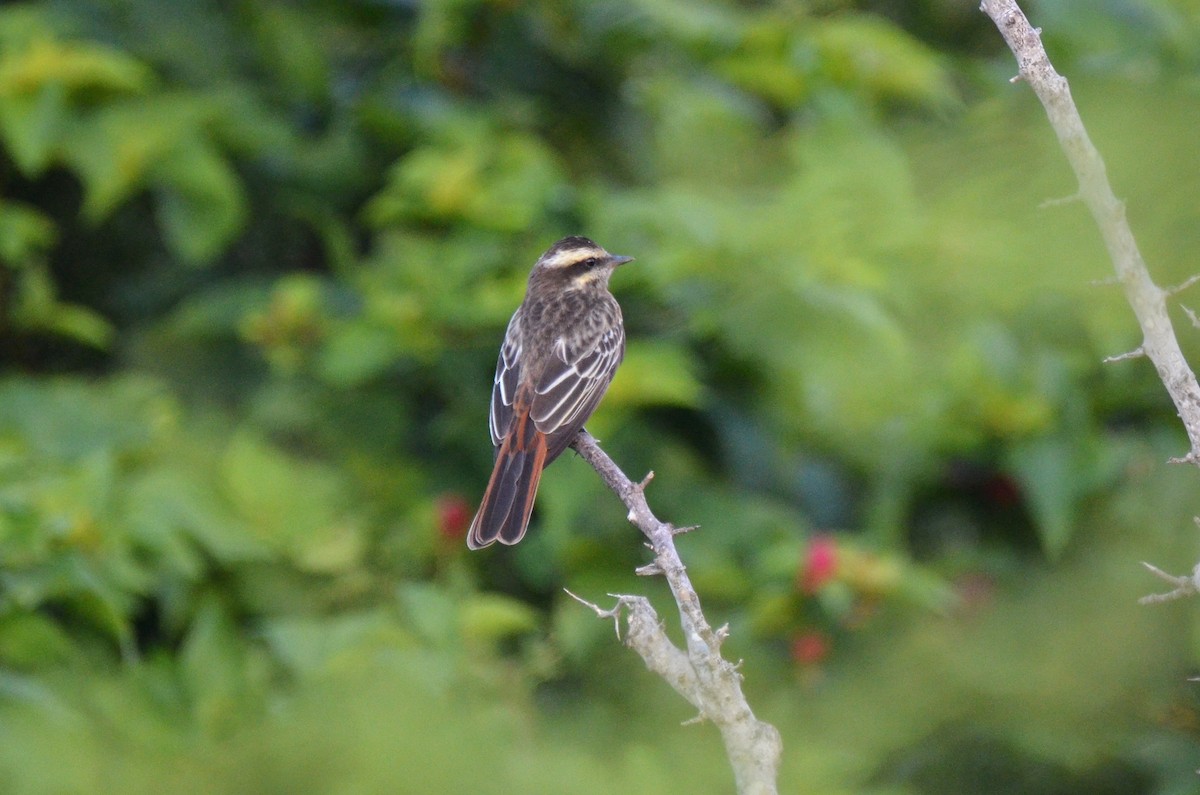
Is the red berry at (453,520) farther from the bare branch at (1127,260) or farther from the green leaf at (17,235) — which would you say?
the bare branch at (1127,260)

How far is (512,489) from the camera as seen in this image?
4418 millimetres

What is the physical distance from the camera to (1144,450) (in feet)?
17.5

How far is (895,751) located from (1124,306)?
2094mm

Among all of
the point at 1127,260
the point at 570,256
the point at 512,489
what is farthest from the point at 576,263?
the point at 1127,260

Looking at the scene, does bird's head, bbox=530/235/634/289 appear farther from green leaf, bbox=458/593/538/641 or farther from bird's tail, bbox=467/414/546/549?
green leaf, bbox=458/593/538/641

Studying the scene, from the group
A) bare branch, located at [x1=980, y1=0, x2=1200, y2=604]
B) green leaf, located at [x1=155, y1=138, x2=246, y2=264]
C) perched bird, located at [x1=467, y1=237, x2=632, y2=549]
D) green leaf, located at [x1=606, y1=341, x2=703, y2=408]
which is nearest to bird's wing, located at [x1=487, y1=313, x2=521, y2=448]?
perched bird, located at [x1=467, y1=237, x2=632, y2=549]

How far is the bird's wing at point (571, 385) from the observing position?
4.60 meters

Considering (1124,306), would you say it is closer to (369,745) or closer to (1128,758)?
(1128,758)

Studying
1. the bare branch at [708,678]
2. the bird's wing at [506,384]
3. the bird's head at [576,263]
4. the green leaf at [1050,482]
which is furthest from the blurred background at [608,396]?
the bare branch at [708,678]

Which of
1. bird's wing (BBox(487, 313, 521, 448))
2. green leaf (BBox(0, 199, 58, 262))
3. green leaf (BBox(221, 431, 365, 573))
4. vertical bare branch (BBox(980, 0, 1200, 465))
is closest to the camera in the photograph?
vertical bare branch (BBox(980, 0, 1200, 465))

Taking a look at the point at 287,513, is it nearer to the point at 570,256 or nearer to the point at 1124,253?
the point at 570,256

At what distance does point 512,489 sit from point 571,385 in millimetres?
579

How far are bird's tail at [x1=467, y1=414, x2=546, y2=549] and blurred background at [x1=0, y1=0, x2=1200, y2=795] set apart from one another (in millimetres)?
482

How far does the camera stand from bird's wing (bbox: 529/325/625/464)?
460cm
